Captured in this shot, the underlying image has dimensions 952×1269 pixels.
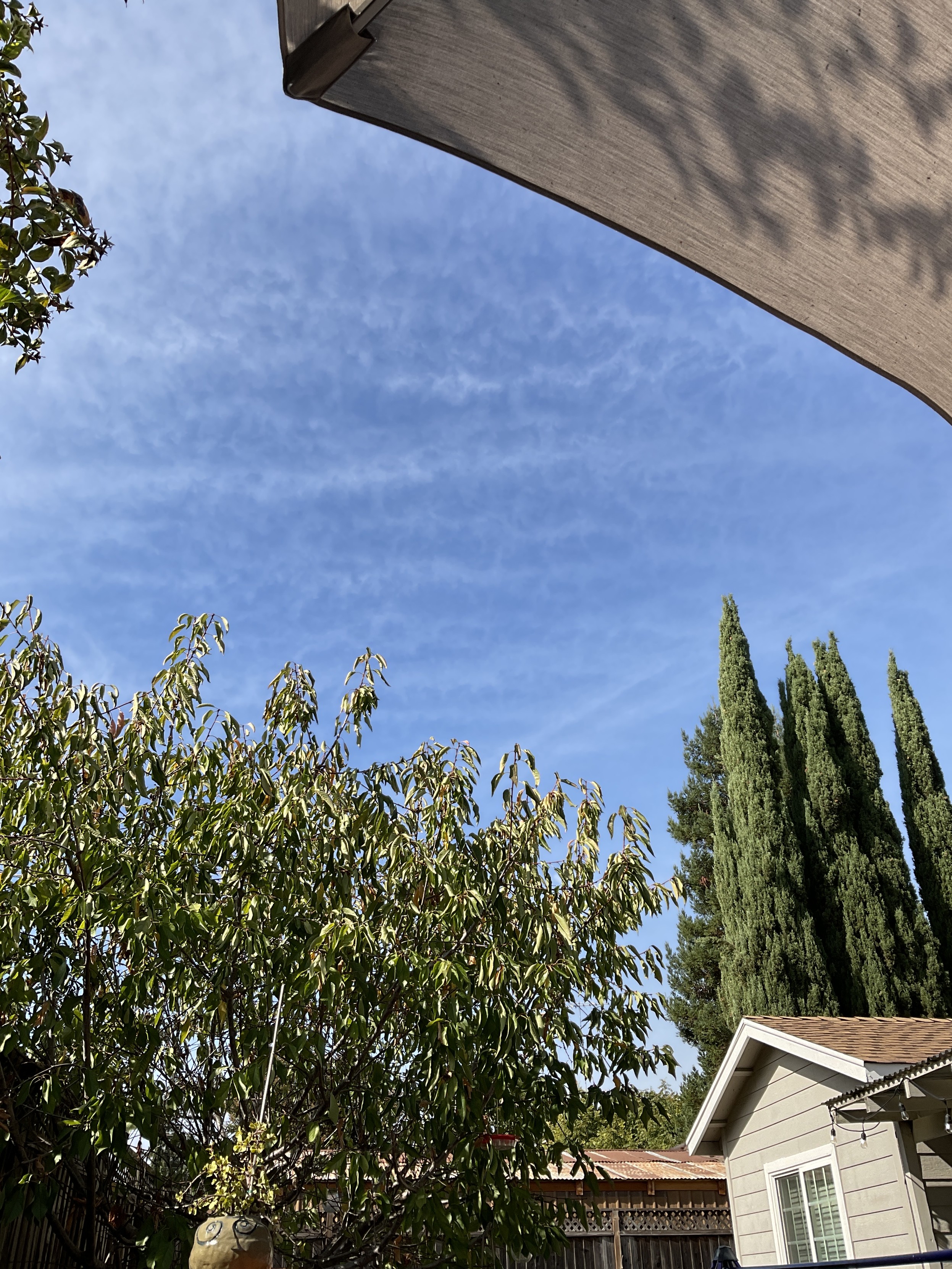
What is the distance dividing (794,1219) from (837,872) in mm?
8887

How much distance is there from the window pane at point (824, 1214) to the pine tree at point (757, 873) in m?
7.67

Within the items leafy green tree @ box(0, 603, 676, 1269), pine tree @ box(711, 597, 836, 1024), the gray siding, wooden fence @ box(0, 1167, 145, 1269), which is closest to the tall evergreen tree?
pine tree @ box(711, 597, 836, 1024)

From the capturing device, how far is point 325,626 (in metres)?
7.93

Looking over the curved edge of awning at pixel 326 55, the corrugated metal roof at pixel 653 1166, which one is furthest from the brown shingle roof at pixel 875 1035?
the curved edge of awning at pixel 326 55

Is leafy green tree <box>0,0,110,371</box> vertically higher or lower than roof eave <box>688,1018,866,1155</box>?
higher

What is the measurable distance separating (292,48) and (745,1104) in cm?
973

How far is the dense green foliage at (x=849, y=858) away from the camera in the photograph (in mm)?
14742

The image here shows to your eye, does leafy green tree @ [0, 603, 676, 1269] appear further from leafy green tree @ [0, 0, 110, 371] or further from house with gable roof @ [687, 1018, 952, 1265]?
leafy green tree @ [0, 0, 110, 371]

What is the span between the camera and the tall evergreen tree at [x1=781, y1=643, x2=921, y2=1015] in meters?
14.7

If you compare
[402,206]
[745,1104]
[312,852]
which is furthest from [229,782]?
[745,1104]

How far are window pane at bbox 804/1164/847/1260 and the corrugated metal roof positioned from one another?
3.97m

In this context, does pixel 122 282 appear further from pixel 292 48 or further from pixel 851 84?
pixel 851 84

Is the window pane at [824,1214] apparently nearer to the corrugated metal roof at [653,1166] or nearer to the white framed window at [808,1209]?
the white framed window at [808,1209]

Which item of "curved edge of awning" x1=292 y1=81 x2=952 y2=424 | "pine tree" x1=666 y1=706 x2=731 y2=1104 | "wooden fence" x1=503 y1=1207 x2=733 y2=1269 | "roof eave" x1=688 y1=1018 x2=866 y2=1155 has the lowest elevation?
"wooden fence" x1=503 y1=1207 x2=733 y2=1269
